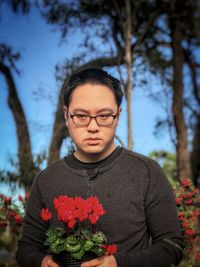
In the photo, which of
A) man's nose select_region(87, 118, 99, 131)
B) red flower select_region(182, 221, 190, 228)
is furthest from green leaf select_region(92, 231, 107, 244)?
red flower select_region(182, 221, 190, 228)

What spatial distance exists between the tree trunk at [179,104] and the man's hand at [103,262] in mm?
10590

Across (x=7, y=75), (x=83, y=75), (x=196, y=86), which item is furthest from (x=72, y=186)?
(x=196, y=86)

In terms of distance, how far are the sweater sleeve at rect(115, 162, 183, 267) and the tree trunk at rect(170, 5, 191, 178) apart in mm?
10279

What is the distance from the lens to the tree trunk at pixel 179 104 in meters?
12.6

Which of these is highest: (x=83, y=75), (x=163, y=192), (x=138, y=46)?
(x=138, y=46)

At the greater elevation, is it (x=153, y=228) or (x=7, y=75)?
(x=7, y=75)

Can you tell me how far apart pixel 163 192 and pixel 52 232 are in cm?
66

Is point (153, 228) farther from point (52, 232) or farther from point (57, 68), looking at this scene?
point (57, 68)

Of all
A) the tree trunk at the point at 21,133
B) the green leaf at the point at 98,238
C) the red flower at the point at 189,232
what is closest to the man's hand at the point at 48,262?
the green leaf at the point at 98,238

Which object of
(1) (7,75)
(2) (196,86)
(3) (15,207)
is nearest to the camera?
(3) (15,207)

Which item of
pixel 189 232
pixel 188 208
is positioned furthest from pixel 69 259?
pixel 188 208

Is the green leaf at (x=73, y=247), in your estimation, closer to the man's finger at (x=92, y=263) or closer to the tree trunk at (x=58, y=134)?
the man's finger at (x=92, y=263)

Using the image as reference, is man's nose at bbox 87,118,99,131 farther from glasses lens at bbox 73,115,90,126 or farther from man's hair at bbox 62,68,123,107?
man's hair at bbox 62,68,123,107

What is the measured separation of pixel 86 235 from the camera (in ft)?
7.13
